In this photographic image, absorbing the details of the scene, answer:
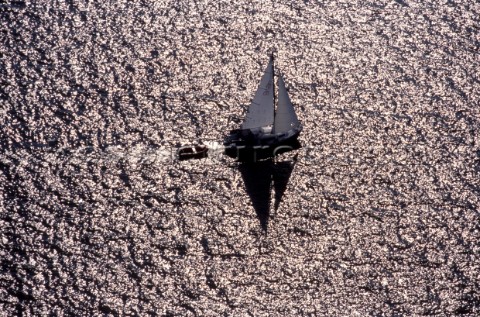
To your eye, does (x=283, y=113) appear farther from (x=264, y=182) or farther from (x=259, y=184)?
(x=259, y=184)

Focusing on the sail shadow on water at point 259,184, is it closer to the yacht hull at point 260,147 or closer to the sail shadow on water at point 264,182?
the sail shadow on water at point 264,182

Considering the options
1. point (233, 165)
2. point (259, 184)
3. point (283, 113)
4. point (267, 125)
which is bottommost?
point (259, 184)

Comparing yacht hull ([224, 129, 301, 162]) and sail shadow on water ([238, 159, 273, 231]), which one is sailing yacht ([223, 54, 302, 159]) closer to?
yacht hull ([224, 129, 301, 162])

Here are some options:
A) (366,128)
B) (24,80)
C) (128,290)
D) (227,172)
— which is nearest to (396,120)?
(366,128)

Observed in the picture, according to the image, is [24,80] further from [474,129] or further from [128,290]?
[474,129]

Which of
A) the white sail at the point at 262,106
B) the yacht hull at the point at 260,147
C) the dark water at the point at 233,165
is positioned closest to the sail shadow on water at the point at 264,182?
the dark water at the point at 233,165

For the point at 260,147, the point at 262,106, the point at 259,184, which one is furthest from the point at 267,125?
the point at 259,184
